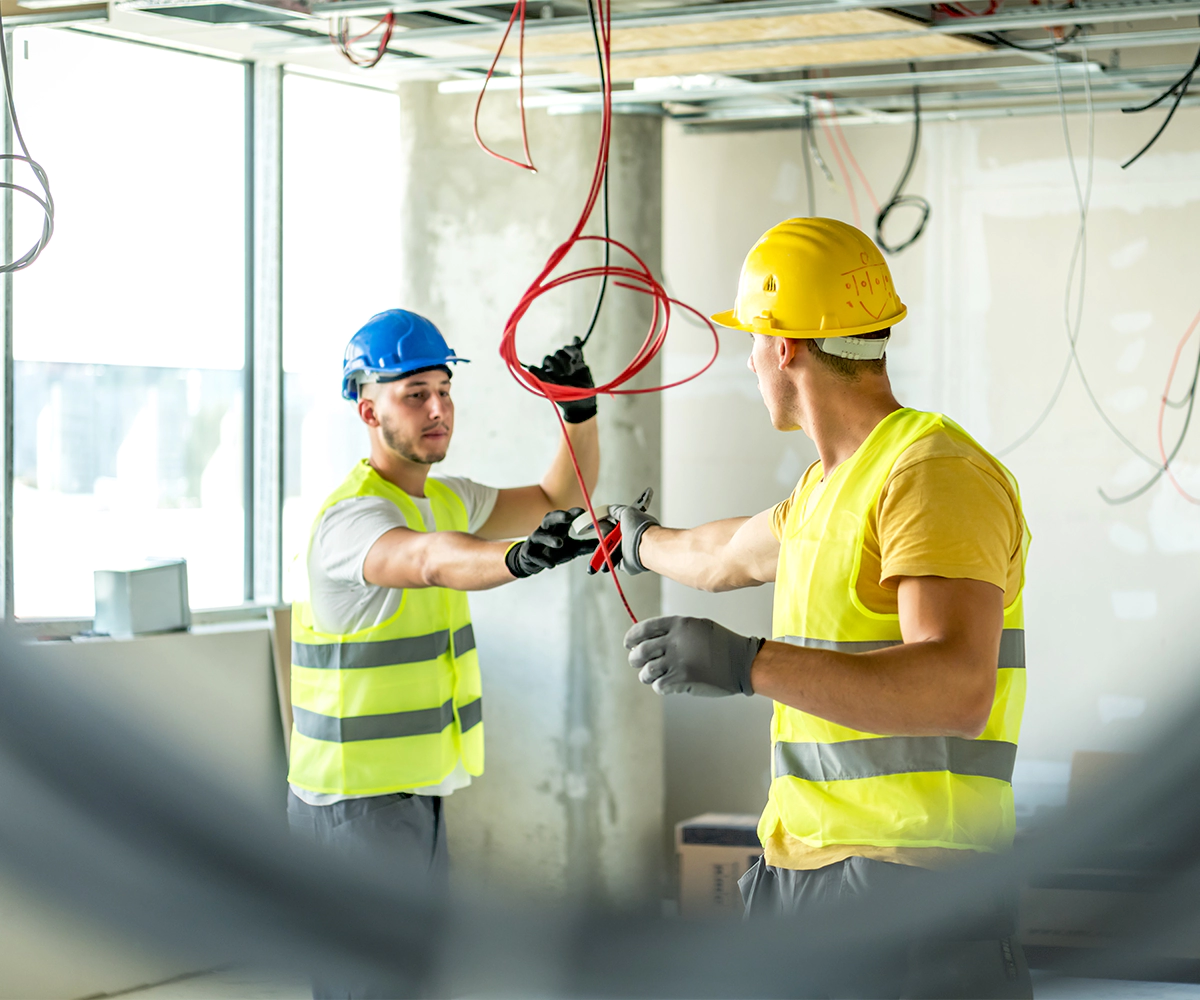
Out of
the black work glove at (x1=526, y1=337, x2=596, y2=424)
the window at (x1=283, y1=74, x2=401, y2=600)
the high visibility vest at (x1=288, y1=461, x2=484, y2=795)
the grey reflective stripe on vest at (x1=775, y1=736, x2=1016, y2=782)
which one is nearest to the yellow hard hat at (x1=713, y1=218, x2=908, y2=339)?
the grey reflective stripe on vest at (x1=775, y1=736, x2=1016, y2=782)

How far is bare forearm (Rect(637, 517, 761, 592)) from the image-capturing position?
2.07m

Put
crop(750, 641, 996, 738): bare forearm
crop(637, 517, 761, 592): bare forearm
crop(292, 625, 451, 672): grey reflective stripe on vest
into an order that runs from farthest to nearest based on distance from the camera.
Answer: crop(292, 625, 451, 672): grey reflective stripe on vest
crop(637, 517, 761, 592): bare forearm
crop(750, 641, 996, 738): bare forearm

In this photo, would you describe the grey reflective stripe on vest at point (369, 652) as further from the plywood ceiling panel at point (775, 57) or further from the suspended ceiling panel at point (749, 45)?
the plywood ceiling panel at point (775, 57)

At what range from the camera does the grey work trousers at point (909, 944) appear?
1152 millimetres

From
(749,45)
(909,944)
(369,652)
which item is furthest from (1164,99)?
(909,944)

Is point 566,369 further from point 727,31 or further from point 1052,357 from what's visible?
point 1052,357

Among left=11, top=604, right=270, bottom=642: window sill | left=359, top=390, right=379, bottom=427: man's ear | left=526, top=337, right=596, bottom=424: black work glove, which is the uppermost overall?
left=526, top=337, right=596, bottom=424: black work glove

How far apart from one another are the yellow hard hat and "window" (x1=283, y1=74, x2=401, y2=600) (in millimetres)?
3053

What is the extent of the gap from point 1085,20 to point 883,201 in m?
1.59

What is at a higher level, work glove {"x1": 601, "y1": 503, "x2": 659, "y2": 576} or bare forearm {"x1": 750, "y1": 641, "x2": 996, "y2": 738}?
work glove {"x1": 601, "y1": 503, "x2": 659, "y2": 576}

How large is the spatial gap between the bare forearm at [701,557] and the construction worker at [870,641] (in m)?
0.27

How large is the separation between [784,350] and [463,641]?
1.39 meters

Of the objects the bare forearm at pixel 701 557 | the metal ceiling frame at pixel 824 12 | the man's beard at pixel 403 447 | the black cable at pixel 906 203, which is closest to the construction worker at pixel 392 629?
the man's beard at pixel 403 447

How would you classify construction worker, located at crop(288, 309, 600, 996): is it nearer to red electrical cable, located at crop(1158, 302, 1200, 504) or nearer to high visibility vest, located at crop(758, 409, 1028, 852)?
high visibility vest, located at crop(758, 409, 1028, 852)
